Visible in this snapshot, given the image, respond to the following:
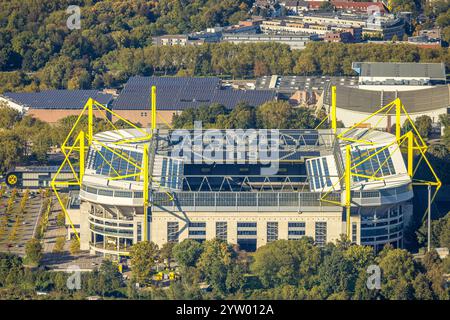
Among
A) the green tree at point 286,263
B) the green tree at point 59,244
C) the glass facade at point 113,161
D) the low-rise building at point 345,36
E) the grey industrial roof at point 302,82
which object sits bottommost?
the low-rise building at point 345,36

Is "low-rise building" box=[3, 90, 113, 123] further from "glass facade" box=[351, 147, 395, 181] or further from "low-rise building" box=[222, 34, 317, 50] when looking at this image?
"glass facade" box=[351, 147, 395, 181]

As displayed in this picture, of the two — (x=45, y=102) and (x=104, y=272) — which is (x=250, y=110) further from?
(x=104, y=272)

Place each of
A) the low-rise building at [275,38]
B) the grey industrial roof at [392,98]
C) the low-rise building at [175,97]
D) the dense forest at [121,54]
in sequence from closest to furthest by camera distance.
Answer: the grey industrial roof at [392,98] → the low-rise building at [175,97] → the dense forest at [121,54] → the low-rise building at [275,38]

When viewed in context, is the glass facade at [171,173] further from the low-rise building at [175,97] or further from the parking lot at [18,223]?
the low-rise building at [175,97]

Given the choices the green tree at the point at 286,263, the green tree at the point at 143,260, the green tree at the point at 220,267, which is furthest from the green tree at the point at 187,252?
the green tree at the point at 286,263

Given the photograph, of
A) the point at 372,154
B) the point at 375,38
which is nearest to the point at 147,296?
the point at 372,154

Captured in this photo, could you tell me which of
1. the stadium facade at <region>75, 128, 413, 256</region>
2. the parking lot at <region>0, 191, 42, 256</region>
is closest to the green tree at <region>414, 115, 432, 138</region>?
the stadium facade at <region>75, 128, 413, 256</region>
